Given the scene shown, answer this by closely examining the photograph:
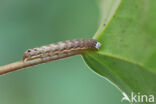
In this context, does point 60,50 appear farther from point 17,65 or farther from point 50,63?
point 50,63

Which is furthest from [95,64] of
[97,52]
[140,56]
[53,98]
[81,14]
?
[81,14]

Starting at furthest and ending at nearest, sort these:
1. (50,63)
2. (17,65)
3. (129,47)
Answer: (50,63) → (129,47) → (17,65)

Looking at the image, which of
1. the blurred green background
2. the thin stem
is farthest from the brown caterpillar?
the blurred green background

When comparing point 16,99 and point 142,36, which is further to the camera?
point 16,99

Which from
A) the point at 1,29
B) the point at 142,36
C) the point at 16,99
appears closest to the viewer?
the point at 142,36

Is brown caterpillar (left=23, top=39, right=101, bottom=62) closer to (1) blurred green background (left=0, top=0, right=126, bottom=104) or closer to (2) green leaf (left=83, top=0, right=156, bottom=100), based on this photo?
(2) green leaf (left=83, top=0, right=156, bottom=100)

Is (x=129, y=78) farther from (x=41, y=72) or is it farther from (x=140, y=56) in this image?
(x=41, y=72)

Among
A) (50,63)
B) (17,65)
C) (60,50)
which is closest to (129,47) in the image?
(60,50)
